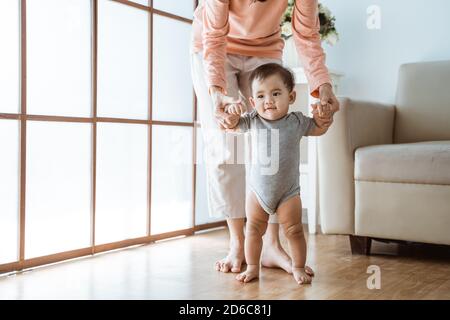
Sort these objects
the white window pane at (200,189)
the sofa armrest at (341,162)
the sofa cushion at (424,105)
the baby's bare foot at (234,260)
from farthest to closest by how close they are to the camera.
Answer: the white window pane at (200,189), the sofa cushion at (424,105), the sofa armrest at (341,162), the baby's bare foot at (234,260)

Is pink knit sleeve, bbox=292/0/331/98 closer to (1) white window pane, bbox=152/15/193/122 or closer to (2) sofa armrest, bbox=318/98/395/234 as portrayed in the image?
(2) sofa armrest, bbox=318/98/395/234

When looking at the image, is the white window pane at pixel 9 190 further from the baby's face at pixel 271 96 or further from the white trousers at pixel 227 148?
the baby's face at pixel 271 96

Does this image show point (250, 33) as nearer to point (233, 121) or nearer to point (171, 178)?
point (233, 121)

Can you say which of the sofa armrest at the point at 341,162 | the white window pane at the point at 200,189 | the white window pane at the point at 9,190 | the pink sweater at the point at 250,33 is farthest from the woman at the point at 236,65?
the white window pane at the point at 200,189

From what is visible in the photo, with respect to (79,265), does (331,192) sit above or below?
above

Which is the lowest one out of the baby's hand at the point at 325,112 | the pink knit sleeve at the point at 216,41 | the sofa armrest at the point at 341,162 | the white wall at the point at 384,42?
the sofa armrest at the point at 341,162

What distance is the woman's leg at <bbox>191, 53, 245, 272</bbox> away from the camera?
178 cm

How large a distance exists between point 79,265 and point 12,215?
10.6 inches

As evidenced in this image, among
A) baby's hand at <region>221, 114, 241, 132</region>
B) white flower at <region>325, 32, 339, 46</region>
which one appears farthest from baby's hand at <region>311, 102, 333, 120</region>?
white flower at <region>325, 32, 339, 46</region>

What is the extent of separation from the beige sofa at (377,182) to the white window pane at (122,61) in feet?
2.56

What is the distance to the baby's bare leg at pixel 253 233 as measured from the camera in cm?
163
